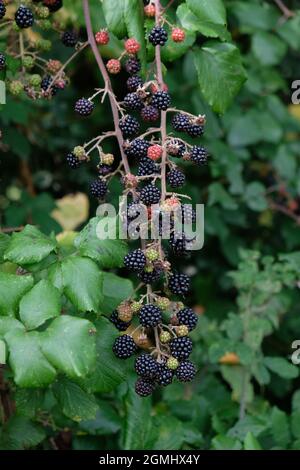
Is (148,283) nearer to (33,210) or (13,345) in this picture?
(13,345)

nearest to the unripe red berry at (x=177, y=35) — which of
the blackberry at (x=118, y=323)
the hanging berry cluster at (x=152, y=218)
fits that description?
the hanging berry cluster at (x=152, y=218)

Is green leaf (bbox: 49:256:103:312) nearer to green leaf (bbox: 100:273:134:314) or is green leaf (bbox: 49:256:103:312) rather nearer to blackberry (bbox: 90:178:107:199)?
blackberry (bbox: 90:178:107:199)

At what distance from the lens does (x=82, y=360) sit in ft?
4.79

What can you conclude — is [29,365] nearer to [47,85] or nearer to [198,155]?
[198,155]

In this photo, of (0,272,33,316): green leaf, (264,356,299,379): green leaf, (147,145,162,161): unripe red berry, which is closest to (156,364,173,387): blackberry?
(0,272,33,316): green leaf

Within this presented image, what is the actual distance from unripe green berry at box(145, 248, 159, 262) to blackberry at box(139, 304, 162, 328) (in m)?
0.09

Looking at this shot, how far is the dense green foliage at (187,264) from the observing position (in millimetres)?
1613

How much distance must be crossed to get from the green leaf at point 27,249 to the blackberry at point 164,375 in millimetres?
344

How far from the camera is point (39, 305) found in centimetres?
155

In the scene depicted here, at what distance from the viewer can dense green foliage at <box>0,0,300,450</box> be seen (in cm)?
161

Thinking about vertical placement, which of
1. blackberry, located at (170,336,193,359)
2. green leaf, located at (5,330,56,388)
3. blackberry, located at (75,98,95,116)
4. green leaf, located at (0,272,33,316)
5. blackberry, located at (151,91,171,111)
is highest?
blackberry, located at (75,98,95,116)

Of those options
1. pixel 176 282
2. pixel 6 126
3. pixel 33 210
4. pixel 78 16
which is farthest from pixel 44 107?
pixel 176 282

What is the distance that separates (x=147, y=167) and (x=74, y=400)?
0.62 meters

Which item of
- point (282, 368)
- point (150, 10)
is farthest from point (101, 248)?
point (282, 368)
